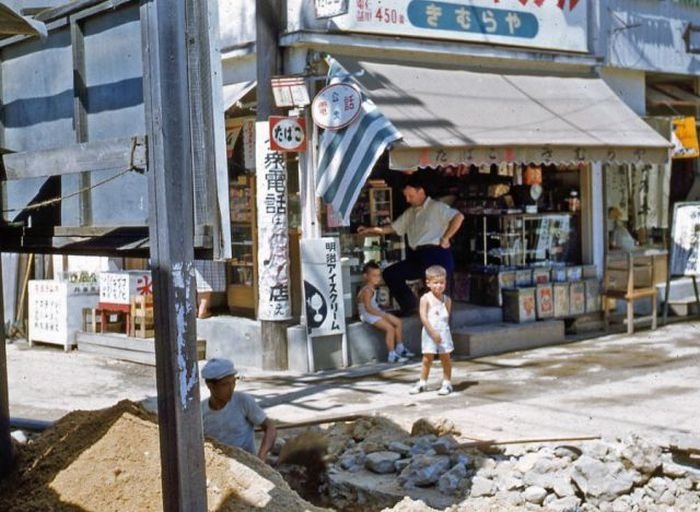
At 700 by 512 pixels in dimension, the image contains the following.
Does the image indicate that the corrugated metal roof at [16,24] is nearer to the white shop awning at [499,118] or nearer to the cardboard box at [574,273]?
the white shop awning at [499,118]

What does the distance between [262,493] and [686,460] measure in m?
3.48

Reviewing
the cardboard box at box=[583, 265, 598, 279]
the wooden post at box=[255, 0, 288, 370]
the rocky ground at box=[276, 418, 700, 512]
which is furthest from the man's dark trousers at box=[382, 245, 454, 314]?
the rocky ground at box=[276, 418, 700, 512]

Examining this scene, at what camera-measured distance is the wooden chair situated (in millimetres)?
Result: 14406

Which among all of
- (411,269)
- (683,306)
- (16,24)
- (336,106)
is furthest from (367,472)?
(683,306)

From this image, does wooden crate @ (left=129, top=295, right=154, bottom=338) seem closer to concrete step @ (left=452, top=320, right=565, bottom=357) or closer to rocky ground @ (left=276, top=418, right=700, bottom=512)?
concrete step @ (left=452, top=320, right=565, bottom=357)

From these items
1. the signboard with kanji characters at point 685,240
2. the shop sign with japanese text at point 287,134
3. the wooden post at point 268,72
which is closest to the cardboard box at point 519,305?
the signboard with kanji characters at point 685,240

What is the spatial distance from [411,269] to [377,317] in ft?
2.54

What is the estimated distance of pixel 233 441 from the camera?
6582mm

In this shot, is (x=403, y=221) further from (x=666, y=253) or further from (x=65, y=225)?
(x=65, y=225)

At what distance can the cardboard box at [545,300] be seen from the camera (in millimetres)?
14281

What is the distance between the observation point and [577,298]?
48.5ft

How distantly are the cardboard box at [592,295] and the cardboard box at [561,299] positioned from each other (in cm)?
46

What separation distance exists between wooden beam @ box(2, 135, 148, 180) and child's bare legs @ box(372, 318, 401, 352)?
704cm

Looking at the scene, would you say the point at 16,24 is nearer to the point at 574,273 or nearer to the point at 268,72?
the point at 268,72
